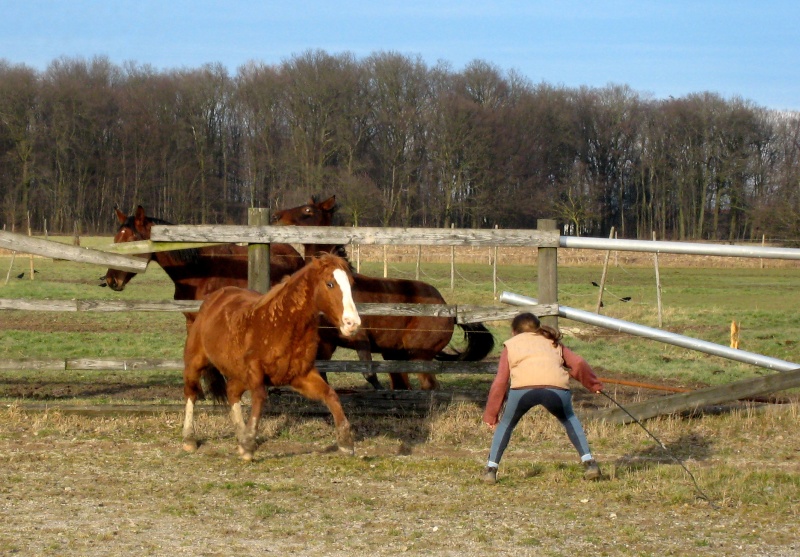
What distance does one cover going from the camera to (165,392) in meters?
11.0

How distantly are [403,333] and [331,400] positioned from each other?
3.17m

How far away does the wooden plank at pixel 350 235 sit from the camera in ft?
28.2

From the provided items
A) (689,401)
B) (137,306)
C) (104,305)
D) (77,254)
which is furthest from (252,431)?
(689,401)

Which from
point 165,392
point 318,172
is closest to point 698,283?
point 318,172

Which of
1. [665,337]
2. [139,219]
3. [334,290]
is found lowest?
[665,337]

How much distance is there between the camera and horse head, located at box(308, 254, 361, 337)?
704cm

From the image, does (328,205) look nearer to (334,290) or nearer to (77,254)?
(77,254)

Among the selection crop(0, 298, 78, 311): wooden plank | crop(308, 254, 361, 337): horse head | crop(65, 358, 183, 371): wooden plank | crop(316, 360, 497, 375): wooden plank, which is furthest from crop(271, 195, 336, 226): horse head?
crop(308, 254, 361, 337): horse head

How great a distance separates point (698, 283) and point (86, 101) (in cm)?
3937

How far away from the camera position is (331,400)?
7.21 metres

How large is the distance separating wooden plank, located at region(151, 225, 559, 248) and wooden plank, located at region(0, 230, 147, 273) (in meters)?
0.33

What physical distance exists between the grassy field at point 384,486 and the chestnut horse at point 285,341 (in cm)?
41

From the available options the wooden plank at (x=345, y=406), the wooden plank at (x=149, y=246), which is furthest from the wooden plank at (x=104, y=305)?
the wooden plank at (x=345, y=406)

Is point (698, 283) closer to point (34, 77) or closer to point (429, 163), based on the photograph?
point (429, 163)
